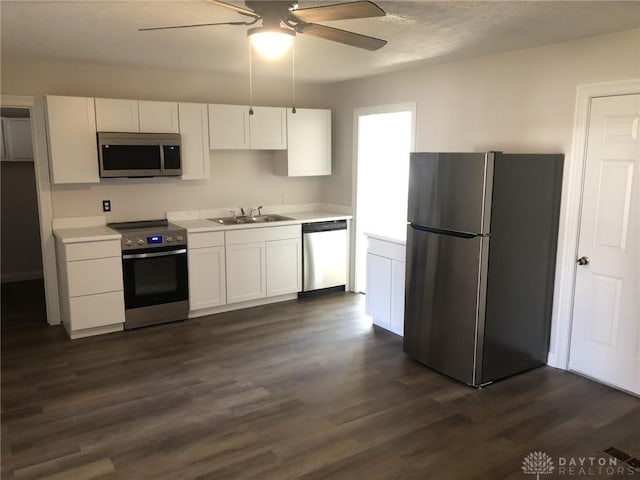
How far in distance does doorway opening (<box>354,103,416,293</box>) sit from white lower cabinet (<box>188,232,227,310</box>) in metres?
1.66

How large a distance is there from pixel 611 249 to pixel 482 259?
0.95 meters

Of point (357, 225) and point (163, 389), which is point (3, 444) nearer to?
point (163, 389)

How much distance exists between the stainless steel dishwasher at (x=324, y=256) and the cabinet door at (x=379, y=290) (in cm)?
98

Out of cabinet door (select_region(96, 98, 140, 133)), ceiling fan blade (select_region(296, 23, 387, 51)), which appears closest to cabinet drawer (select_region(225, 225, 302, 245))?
cabinet door (select_region(96, 98, 140, 133))

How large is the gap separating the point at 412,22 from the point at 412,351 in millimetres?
2459

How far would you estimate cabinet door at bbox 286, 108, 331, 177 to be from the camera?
5.75 metres

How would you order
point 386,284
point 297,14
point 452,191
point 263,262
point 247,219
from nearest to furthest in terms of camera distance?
1. point 297,14
2. point 452,191
3. point 386,284
4. point 263,262
5. point 247,219

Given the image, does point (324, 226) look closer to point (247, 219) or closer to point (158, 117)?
point (247, 219)

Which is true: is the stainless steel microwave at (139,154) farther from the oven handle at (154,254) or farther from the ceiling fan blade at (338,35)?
the ceiling fan blade at (338,35)

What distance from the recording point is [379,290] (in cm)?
478

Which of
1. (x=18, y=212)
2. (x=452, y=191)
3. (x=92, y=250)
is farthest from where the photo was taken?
(x=18, y=212)

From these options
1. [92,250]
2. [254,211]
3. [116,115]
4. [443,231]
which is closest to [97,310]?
[92,250]

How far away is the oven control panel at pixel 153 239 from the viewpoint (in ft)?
14.9

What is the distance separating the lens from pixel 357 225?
233 inches
